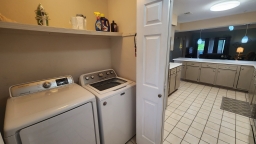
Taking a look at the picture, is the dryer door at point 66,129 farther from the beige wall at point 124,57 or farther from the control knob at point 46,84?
the beige wall at point 124,57

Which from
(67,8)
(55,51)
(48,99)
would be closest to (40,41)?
(55,51)

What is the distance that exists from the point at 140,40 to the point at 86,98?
33.8 inches

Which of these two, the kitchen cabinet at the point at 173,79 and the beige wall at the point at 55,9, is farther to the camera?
the kitchen cabinet at the point at 173,79

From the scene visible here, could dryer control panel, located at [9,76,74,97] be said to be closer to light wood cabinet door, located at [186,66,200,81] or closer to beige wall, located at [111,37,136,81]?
beige wall, located at [111,37,136,81]

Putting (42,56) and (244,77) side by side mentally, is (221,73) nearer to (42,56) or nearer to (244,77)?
(244,77)

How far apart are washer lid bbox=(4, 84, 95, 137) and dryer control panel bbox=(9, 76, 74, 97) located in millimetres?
61

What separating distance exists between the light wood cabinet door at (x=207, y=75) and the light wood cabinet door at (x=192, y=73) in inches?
6.3

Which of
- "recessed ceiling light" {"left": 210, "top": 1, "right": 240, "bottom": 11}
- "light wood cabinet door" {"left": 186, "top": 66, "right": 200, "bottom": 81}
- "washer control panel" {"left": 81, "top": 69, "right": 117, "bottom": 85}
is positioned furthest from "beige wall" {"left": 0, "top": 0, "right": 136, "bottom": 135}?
"light wood cabinet door" {"left": 186, "top": 66, "right": 200, "bottom": 81}

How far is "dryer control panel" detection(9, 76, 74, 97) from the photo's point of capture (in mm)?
1130

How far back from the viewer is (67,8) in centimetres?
146

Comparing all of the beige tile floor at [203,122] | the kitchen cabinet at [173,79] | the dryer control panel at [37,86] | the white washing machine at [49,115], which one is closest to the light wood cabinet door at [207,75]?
the beige tile floor at [203,122]

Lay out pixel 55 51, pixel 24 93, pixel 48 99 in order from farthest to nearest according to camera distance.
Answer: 1. pixel 55 51
2. pixel 24 93
3. pixel 48 99

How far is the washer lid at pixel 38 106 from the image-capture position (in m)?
0.75

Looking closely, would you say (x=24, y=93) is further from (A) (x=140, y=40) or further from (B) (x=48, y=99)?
(A) (x=140, y=40)
